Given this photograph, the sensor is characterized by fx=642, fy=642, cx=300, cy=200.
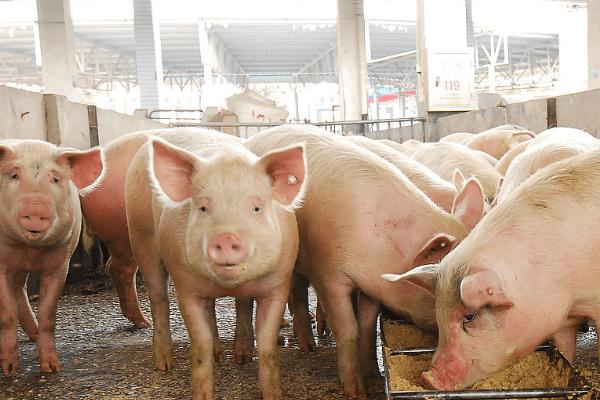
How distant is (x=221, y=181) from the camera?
253 centimetres

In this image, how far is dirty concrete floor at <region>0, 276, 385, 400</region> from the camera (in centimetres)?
308

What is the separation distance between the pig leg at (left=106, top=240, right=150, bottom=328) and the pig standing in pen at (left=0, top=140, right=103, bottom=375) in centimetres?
85

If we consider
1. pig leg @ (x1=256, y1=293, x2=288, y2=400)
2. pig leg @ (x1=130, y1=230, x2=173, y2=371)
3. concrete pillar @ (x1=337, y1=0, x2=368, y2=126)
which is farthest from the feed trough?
concrete pillar @ (x1=337, y1=0, x2=368, y2=126)

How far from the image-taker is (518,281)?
2131 mm

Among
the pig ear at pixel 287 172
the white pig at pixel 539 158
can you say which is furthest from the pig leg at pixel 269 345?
the white pig at pixel 539 158

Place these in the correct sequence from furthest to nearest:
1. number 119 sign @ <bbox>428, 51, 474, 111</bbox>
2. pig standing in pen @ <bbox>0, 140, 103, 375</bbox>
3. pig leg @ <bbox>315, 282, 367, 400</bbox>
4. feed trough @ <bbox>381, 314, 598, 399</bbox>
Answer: number 119 sign @ <bbox>428, 51, 474, 111</bbox> < pig standing in pen @ <bbox>0, 140, 103, 375</bbox> < pig leg @ <bbox>315, 282, 367, 400</bbox> < feed trough @ <bbox>381, 314, 598, 399</bbox>

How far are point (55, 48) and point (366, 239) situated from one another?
14.0 m

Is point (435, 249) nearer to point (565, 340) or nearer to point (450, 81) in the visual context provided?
point (565, 340)

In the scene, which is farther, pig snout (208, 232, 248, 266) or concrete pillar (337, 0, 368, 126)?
concrete pillar (337, 0, 368, 126)

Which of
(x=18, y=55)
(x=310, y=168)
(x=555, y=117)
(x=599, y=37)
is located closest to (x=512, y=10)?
(x=599, y=37)

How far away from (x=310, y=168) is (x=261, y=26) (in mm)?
20051

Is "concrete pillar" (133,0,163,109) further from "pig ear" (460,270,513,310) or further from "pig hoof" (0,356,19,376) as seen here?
"pig ear" (460,270,513,310)

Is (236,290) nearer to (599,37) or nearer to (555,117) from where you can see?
(555,117)

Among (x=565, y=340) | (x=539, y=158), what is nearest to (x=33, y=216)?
(x=565, y=340)
